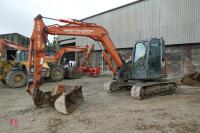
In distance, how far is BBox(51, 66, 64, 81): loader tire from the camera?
55.1 ft

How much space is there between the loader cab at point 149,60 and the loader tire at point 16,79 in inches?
267

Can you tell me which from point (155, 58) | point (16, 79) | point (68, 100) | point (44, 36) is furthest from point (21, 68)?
point (155, 58)

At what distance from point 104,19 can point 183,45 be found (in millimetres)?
9352

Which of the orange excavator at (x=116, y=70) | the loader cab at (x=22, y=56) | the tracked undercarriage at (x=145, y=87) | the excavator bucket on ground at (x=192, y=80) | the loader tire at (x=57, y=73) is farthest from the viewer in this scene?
the loader tire at (x=57, y=73)

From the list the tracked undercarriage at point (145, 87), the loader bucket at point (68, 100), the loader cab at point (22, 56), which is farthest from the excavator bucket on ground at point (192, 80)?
the loader cab at point (22, 56)

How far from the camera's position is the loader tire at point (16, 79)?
13.8 metres

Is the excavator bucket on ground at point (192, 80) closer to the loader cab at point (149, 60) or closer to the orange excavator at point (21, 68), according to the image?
the loader cab at point (149, 60)

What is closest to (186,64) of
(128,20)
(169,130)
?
(128,20)

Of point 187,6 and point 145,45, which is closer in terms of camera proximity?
point 145,45

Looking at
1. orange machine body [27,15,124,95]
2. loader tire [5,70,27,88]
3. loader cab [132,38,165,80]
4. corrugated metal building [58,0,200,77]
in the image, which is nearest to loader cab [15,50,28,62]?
loader tire [5,70,27,88]

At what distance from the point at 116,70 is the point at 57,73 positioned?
21.9 ft

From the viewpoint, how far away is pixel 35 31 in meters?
8.62

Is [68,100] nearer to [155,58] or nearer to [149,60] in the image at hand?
[149,60]

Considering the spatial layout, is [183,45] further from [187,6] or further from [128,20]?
[128,20]
